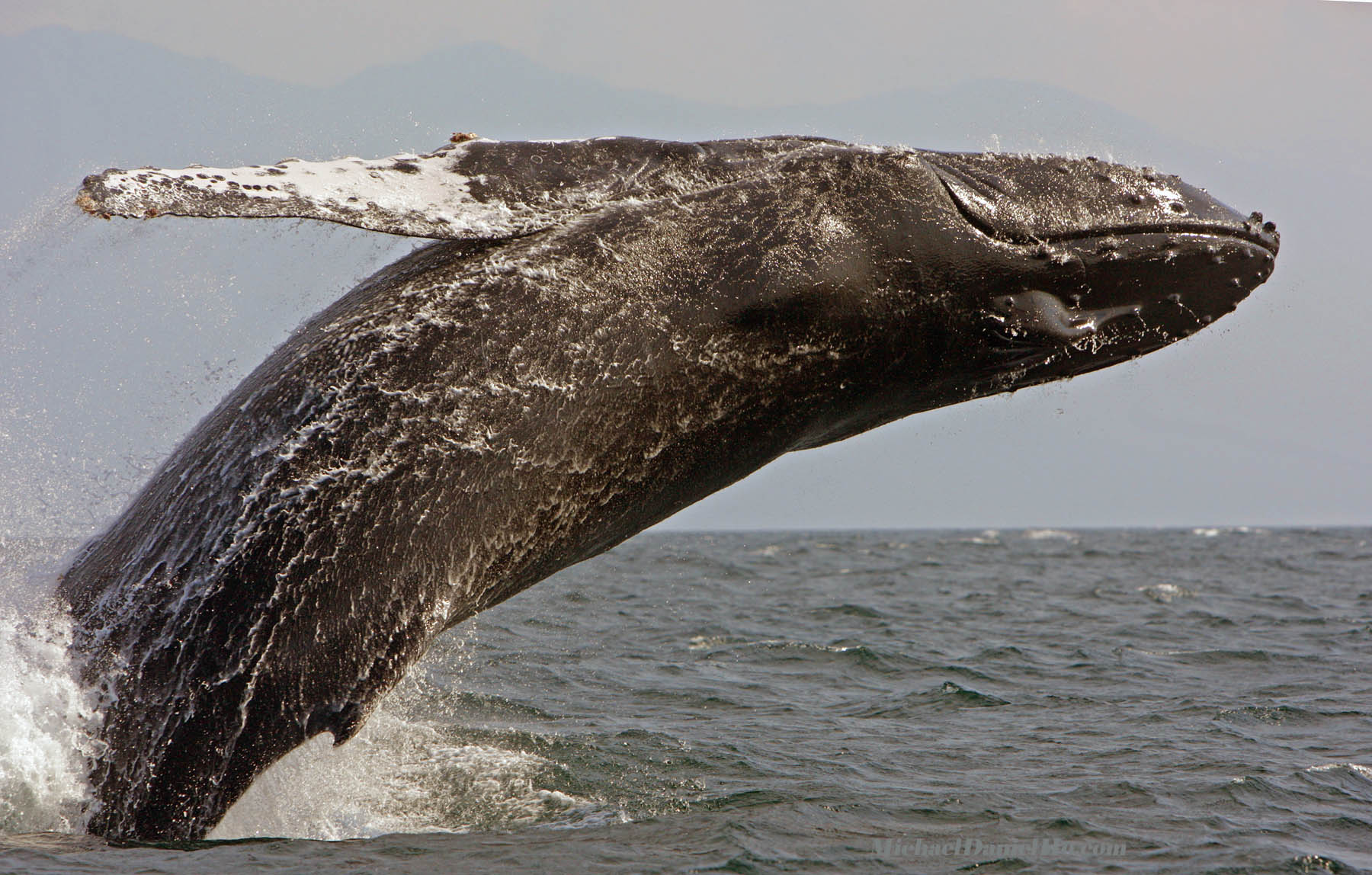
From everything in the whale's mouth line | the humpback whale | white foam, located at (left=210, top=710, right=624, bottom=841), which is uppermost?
the whale's mouth line

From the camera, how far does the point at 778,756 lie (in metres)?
9.17

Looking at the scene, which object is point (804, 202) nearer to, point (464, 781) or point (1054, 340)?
point (1054, 340)

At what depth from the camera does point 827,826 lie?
717 centimetres

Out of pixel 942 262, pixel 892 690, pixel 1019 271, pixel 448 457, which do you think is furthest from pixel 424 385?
pixel 892 690

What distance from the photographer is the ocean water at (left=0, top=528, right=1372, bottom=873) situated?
20.1 feet

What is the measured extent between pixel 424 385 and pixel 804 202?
6.90 feet

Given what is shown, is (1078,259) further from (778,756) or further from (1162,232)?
(778,756)

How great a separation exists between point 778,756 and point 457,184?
506 centimetres

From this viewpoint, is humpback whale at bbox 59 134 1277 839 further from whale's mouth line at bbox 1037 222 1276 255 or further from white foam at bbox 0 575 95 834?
white foam at bbox 0 575 95 834

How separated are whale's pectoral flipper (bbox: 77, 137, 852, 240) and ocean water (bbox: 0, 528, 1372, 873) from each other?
232cm

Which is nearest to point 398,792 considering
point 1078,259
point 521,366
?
point 521,366

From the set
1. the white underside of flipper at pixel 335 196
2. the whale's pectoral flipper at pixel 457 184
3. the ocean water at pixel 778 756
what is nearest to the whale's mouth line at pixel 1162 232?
the whale's pectoral flipper at pixel 457 184

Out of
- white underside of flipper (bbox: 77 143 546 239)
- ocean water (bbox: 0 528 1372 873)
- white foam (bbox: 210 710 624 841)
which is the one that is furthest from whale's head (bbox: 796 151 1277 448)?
white foam (bbox: 210 710 624 841)

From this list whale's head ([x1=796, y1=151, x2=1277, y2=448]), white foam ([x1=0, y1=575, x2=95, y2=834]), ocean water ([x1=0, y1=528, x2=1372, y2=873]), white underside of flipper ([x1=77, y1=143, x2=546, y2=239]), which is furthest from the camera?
whale's head ([x1=796, y1=151, x2=1277, y2=448])
